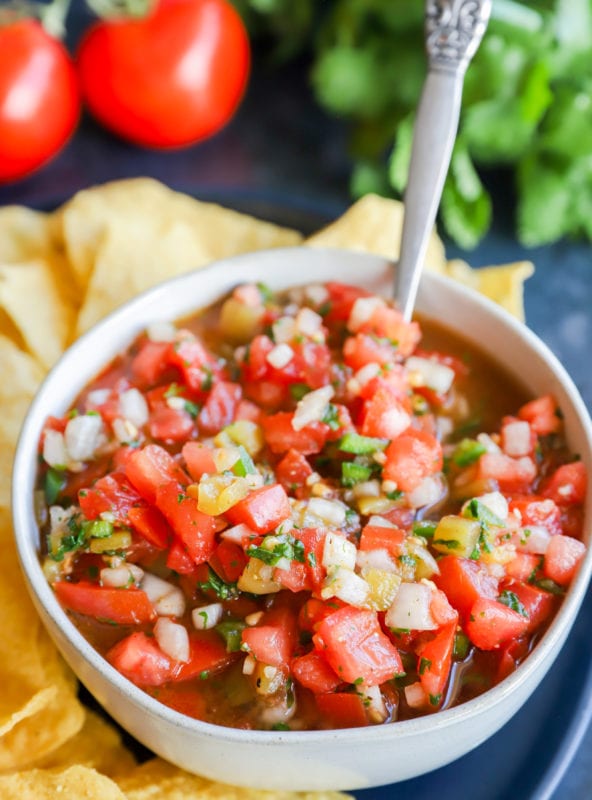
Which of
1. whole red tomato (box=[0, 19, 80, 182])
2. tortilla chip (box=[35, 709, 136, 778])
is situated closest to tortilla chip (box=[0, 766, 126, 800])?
tortilla chip (box=[35, 709, 136, 778])

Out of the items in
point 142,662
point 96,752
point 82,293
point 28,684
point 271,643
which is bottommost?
point 96,752

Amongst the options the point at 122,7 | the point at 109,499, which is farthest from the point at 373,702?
the point at 122,7

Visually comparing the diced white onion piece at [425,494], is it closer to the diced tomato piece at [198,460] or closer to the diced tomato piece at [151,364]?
the diced tomato piece at [198,460]

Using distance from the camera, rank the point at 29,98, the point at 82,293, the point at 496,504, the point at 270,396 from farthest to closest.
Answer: the point at 29,98 → the point at 82,293 → the point at 270,396 → the point at 496,504

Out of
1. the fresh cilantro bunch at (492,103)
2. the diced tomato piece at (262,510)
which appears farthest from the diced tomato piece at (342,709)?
the fresh cilantro bunch at (492,103)

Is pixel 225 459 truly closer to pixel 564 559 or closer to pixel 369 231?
pixel 564 559
